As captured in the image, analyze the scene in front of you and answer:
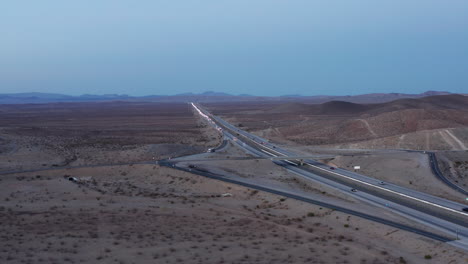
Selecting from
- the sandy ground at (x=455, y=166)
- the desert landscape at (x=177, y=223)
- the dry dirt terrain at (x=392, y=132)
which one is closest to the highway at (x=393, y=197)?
the desert landscape at (x=177, y=223)

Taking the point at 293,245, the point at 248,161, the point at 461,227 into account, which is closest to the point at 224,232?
the point at 293,245

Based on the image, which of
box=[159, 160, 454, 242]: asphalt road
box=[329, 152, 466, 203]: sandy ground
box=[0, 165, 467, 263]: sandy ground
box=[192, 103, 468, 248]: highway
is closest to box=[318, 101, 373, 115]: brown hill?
box=[329, 152, 466, 203]: sandy ground

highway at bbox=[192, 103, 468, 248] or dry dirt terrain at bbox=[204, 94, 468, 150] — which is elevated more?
dry dirt terrain at bbox=[204, 94, 468, 150]

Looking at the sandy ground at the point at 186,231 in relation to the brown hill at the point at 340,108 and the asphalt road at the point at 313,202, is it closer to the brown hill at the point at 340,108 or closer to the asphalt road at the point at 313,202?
the asphalt road at the point at 313,202

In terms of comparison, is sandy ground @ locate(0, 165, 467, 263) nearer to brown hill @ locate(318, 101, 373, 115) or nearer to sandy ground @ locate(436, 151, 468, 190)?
sandy ground @ locate(436, 151, 468, 190)

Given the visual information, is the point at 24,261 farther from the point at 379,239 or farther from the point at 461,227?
the point at 461,227

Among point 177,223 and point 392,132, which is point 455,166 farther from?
point 392,132
